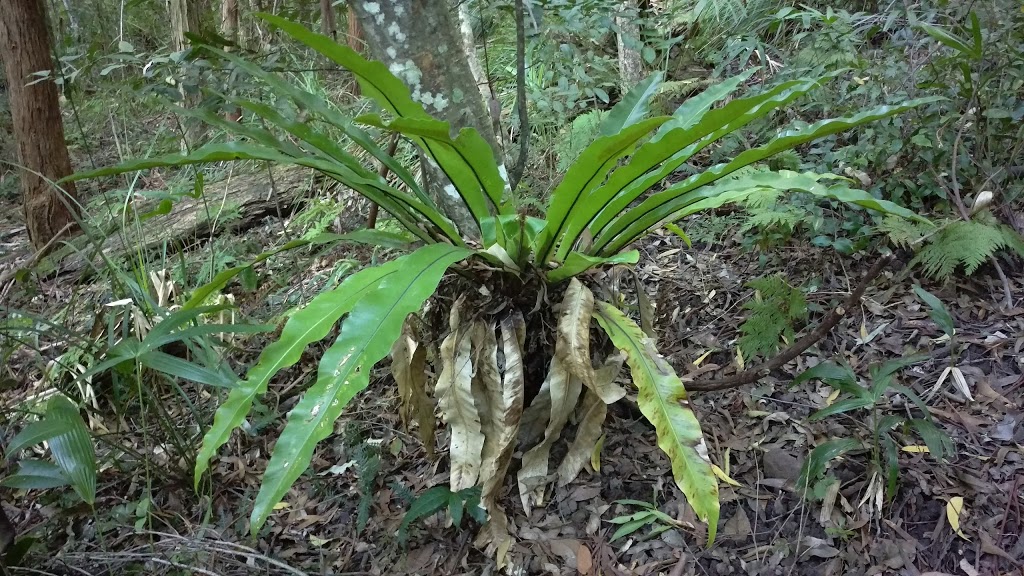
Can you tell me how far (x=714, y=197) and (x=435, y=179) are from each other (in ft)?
2.88

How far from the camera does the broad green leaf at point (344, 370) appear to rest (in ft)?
3.32

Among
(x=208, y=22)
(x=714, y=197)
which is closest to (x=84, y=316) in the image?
(x=714, y=197)

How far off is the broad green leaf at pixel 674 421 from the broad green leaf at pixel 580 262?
167 mm

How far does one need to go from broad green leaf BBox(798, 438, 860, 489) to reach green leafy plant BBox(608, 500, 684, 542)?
13.2 inches

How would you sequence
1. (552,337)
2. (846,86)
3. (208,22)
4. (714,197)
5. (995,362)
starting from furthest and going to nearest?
1. (208,22)
2. (846,86)
3. (995,362)
4. (552,337)
5. (714,197)

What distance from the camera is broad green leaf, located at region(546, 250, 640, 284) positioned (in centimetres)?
132

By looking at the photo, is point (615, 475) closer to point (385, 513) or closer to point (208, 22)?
point (385, 513)

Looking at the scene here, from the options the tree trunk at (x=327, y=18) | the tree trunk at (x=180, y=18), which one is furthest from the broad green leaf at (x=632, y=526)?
the tree trunk at (x=180, y=18)

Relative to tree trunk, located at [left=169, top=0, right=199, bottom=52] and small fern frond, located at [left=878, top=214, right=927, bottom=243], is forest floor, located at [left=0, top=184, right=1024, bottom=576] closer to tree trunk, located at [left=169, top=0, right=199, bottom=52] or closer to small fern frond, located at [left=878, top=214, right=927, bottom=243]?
small fern frond, located at [left=878, top=214, right=927, bottom=243]

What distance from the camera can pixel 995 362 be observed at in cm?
179

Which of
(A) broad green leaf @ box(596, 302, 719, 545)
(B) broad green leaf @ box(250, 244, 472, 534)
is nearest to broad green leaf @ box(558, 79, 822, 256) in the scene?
(A) broad green leaf @ box(596, 302, 719, 545)

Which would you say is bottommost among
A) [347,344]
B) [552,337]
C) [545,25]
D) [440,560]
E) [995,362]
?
[440,560]

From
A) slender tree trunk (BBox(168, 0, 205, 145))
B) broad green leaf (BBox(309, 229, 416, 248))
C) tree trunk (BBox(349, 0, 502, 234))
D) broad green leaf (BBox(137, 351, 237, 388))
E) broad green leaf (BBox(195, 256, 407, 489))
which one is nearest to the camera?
broad green leaf (BBox(195, 256, 407, 489))

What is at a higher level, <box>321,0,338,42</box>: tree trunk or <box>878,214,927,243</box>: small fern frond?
<box>321,0,338,42</box>: tree trunk
